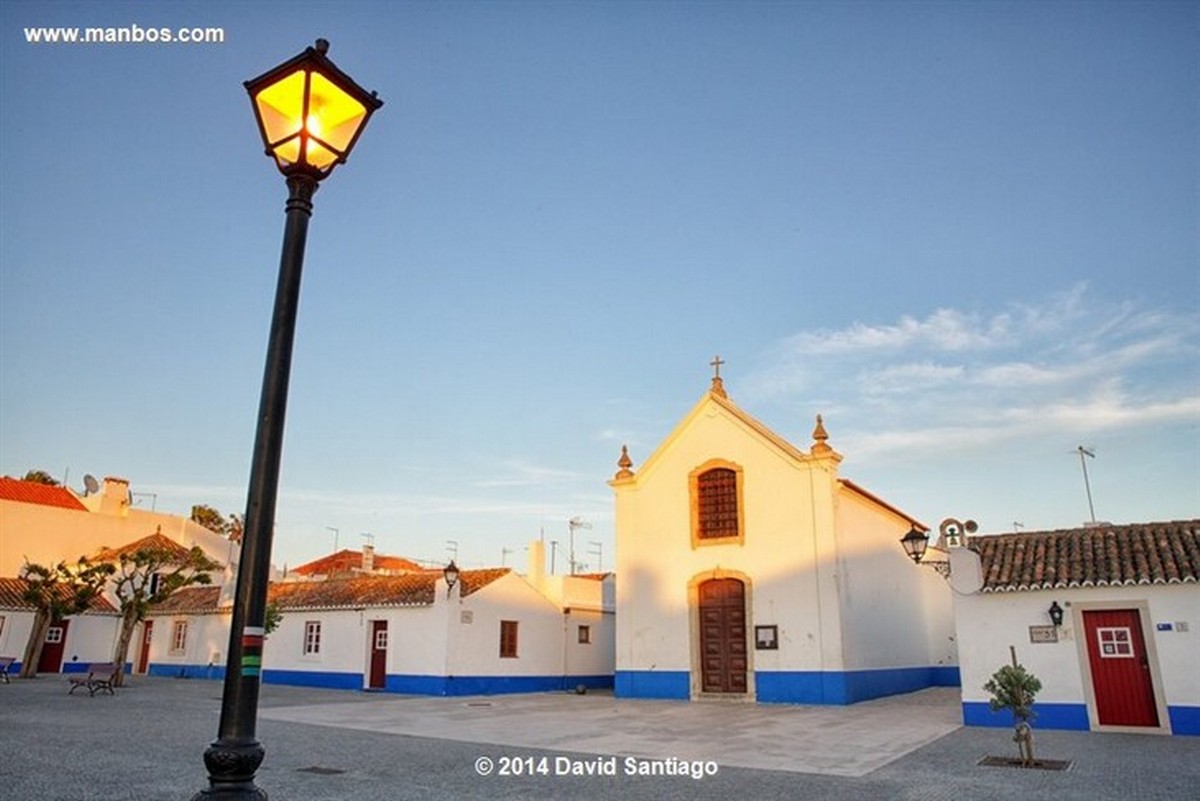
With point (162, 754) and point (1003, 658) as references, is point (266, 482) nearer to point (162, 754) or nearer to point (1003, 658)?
point (162, 754)

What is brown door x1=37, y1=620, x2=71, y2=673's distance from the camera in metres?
32.5

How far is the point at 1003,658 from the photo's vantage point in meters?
15.2

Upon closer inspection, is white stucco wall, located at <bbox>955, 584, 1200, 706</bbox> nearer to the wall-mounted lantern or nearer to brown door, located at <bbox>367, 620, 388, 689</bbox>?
the wall-mounted lantern

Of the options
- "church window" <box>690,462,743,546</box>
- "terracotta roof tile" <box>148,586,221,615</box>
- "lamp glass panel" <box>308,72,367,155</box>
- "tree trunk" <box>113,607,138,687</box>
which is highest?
"church window" <box>690,462,743,546</box>

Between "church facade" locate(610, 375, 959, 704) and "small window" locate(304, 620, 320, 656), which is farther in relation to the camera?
"small window" locate(304, 620, 320, 656)

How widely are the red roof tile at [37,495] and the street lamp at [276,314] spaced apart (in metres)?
40.2

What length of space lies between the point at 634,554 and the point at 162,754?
15.3 m

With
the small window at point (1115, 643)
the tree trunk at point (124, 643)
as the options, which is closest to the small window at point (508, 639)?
the tree trunk at point (124, 643)

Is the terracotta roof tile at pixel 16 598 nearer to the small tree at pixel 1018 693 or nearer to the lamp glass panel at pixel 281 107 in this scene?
the small tree at pixel 1018 693

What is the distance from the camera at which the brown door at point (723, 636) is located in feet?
72.1

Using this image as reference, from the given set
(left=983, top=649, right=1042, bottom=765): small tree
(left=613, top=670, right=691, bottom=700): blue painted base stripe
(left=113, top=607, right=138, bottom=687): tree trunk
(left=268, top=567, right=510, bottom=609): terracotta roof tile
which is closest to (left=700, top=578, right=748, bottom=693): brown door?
(left=613, top=670, right=691, bottom=700): blue painted base stripe

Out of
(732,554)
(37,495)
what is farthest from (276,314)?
(37,495)

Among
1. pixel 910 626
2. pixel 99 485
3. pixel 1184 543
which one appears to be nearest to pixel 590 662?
pixel 910 626

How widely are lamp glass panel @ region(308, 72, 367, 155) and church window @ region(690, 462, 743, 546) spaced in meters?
20.2
